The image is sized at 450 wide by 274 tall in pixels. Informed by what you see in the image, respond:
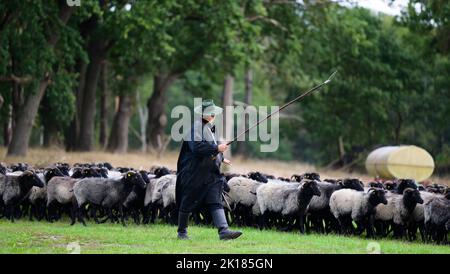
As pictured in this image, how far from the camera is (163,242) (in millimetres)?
15258

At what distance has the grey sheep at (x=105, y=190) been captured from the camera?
1912 centimetres

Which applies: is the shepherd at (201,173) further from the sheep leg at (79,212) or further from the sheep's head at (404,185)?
the sheep's head at (404,185)

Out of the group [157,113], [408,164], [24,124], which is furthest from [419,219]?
[157,113]

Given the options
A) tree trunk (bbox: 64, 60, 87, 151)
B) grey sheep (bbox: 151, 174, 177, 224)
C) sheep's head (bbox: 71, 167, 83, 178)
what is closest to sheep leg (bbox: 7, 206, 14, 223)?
sheep's head (bbox: 71, 167, 83, 178)

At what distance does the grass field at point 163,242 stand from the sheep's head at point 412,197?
0.91 meters

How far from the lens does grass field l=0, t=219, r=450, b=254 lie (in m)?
14.2

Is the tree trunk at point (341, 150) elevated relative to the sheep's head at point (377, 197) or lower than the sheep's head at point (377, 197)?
elevated

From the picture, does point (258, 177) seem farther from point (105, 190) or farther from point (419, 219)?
point (419, 219)

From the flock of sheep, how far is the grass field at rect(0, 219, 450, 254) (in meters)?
0.82

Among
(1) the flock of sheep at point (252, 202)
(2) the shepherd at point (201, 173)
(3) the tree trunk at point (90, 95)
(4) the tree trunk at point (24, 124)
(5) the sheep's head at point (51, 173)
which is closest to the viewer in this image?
(2) the shepherd at point (201, 173)

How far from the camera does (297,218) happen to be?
19.0m

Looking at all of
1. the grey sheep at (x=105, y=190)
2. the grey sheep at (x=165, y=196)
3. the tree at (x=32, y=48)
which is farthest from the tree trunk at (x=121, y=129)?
the grey sheep at (x=105, y=190)

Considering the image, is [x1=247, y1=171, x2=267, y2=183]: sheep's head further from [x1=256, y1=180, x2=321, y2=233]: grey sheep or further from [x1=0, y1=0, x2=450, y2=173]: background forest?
[x1=0, y1=0, x2=450, y2=173]: background forest

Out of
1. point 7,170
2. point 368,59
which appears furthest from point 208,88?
point 7,170
